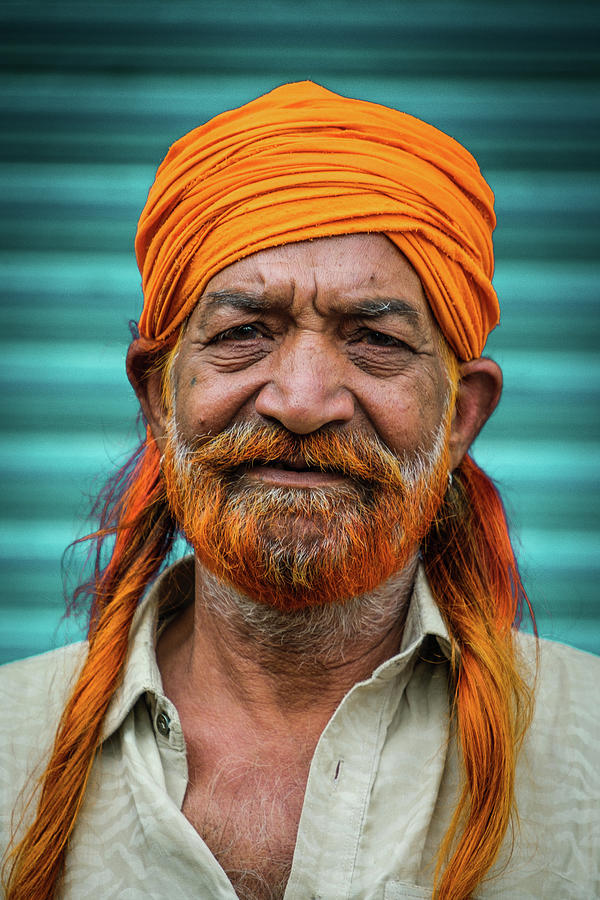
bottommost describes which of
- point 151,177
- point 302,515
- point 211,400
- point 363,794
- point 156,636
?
point 363,794

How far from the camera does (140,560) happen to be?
2.28m

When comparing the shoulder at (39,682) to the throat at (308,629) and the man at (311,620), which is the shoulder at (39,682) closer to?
the man at (311,620)

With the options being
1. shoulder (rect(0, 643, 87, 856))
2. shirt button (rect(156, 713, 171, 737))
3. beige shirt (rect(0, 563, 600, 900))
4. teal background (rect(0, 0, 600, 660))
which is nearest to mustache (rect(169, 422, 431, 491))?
beige shirt (rect(0, 563, 600, 900))

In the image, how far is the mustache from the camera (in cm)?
185

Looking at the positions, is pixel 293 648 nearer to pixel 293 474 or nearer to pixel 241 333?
pixel 293 474

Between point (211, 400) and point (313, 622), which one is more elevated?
point (211, 400)

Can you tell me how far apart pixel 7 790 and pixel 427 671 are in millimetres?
984

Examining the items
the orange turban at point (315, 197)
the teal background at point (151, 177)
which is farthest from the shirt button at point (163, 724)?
the teal background at point (151, 177)

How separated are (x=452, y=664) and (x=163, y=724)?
2.17 feet

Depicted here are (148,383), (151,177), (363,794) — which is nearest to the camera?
(363,794)

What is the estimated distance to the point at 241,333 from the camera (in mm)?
1984

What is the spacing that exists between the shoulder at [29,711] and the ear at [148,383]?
1.97 ft

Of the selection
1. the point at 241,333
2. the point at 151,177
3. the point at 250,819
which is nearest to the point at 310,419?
the point at 241,333

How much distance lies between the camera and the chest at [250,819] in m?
1.82
